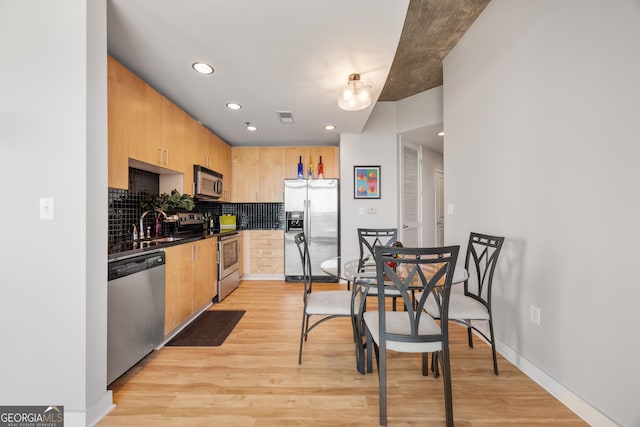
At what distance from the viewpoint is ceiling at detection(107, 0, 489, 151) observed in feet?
5.25

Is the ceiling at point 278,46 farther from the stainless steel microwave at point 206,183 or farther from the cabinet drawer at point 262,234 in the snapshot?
the cabinet drawer at point 262,234

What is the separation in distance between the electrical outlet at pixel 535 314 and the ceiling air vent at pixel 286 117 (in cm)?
291

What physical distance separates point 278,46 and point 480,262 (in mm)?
2415

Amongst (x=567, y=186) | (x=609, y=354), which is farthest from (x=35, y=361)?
(x=567, y=186)

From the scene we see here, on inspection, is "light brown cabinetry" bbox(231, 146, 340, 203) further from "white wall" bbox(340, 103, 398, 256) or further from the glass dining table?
the glass dining table

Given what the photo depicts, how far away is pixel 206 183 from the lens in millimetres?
3453

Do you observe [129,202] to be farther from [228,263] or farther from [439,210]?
[439,210]

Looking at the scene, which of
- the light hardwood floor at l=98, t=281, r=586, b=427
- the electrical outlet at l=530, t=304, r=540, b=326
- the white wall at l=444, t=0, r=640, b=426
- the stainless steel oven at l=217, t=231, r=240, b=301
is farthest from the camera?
the stainless steel oven at l=217, t=231, r=240, b=301

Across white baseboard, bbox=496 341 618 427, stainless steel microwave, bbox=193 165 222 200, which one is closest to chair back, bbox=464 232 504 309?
white baseboard, bbox=496 341 618 427

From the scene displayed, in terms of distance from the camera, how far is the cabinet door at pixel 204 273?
111 inches

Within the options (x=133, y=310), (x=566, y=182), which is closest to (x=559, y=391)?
(x=566, y=182)

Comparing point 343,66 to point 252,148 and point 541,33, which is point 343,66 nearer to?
point 541,33

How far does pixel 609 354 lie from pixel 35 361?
2905 millimetres

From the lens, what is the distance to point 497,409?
1516 mm
